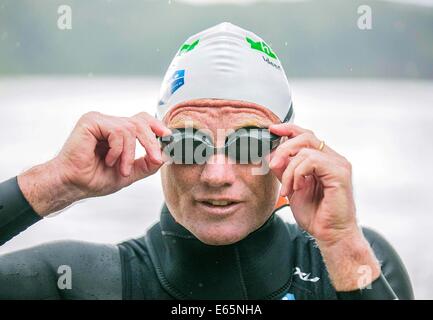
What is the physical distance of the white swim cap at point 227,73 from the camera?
5.87 feet

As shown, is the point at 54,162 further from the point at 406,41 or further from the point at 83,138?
the point at 406,41

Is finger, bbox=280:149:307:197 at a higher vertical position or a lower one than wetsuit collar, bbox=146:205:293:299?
higher

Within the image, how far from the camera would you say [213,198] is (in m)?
1.64

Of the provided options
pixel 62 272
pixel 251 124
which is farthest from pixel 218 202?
pixel 62 272

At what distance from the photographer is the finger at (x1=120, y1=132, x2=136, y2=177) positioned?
4.98ft

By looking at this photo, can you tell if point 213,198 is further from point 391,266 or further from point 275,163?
A: point 391,266

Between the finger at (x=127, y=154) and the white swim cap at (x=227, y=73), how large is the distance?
12.6 inches

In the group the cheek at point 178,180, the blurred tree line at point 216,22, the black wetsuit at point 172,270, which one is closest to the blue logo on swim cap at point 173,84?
the cheek at point 178,180

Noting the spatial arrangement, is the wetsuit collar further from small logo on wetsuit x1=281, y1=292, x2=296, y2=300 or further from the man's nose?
the man's nose

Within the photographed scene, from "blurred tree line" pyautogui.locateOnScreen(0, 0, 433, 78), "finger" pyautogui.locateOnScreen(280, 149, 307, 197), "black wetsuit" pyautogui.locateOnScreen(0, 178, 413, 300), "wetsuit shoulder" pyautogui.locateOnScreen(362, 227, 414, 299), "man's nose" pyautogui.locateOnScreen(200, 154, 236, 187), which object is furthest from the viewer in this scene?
"blurred tree line" pyautogui.locateOnScreen(0, 0, 433, 78)

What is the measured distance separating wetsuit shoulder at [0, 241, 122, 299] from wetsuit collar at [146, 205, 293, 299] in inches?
5.8

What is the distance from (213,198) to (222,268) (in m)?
0.24

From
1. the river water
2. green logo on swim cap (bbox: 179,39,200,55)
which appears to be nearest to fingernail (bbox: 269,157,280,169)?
green logo on swim cap (bbox: 179,39,200,55)

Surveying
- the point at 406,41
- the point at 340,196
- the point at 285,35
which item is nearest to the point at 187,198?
the point at 340,196
